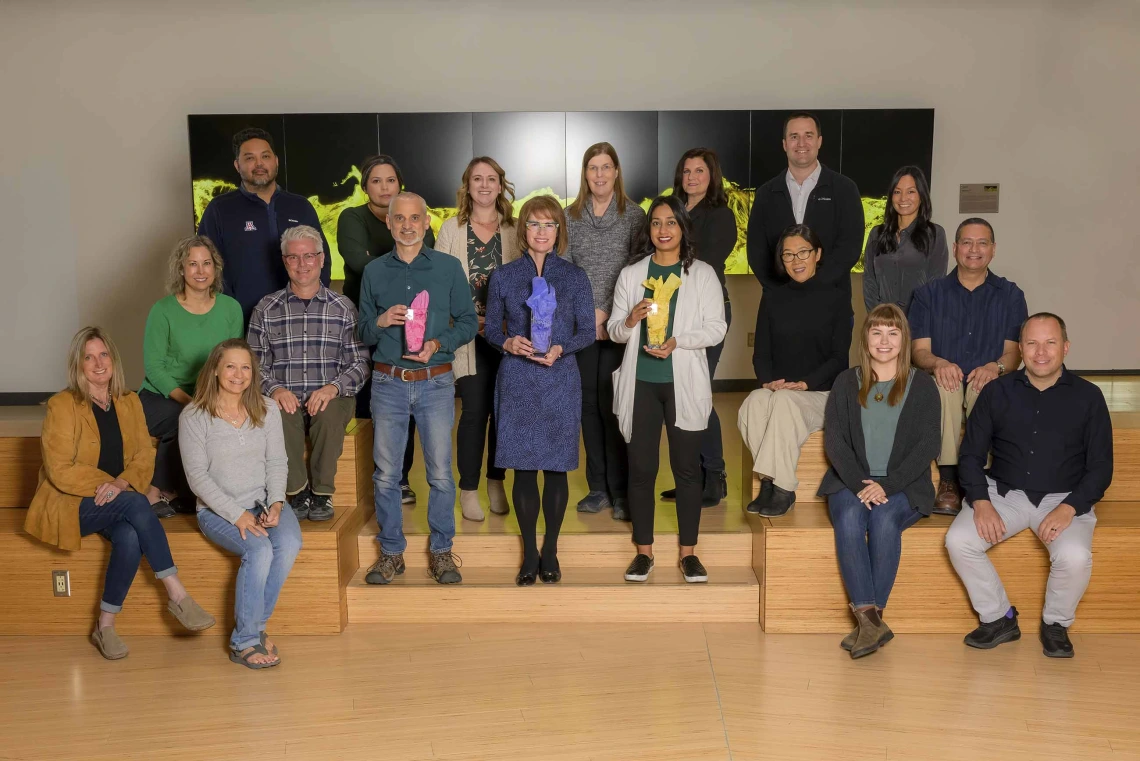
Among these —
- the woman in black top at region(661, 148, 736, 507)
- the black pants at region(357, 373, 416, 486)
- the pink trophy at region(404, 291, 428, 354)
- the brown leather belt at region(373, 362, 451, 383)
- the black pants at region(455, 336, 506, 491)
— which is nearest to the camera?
the pink trophy at region(404, 291, 428, 354)

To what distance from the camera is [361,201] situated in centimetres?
712

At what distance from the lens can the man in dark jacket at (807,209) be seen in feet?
13.9

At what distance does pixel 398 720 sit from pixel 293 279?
1.78 metres

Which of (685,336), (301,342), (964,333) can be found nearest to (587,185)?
(685,336)

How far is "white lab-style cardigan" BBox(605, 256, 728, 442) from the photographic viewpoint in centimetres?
379

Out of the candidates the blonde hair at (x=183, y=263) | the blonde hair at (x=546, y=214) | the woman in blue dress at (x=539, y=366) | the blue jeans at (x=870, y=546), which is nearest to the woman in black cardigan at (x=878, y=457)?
the blue jeans at (x=870, y=546)

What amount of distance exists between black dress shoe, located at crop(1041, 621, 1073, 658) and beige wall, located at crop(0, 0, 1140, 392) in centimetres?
456

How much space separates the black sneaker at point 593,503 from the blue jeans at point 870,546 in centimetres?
113

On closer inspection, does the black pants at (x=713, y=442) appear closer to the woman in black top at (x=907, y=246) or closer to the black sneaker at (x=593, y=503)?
the black sneaker at (x=593, y=503)

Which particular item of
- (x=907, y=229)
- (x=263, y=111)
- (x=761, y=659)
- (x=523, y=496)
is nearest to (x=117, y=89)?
(x=263, y=111)

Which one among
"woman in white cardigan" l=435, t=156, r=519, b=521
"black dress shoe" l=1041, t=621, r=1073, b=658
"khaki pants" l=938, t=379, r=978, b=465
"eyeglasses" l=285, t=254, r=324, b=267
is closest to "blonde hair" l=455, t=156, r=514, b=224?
"woman in white cardigan" l=435, t=156, r=519, b=521

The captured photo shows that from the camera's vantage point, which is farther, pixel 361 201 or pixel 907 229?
pixel 361 201

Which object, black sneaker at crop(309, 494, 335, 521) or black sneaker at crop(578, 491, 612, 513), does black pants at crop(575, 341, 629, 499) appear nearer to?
black sneaker at crop(578, 491, 612, 513)

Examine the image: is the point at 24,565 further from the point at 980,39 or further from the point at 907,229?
the point at 980,39
